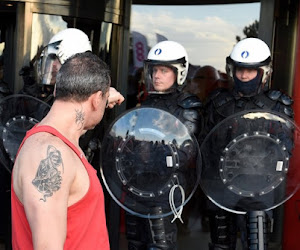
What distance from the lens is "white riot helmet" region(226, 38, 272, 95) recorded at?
5464mm

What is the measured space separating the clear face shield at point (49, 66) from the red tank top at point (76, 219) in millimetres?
3111

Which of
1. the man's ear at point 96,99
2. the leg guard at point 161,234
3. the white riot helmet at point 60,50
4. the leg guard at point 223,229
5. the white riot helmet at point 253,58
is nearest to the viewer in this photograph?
the man's ear at point 96,99

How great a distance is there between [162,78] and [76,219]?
3.07 meters

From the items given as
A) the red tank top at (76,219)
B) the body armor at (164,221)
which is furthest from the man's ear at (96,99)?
the body armor at (164,221)

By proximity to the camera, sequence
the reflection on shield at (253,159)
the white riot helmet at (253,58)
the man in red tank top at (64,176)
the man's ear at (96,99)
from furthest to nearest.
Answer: the white riot helmet at (253,58), the reflection on shield at (253,159), the man's ear at (96,99), the man in red tank top at (64,176)

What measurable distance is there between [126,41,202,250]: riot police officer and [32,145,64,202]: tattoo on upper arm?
2.78 metres

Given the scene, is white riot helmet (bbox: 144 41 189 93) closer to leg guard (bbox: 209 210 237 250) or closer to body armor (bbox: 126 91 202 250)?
body armor (bbox: 126 91 202 250)

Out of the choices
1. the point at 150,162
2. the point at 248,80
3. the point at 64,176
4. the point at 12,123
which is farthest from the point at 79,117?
the point at 12,123

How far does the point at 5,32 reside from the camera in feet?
23.3

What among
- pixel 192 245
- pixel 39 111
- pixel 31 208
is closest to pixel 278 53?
pixel 192 245

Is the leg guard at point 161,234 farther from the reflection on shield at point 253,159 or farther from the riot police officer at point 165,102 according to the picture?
the reflection on shield at point 253,159

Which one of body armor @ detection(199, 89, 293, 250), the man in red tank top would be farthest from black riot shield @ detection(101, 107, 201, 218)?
the man in red tank top

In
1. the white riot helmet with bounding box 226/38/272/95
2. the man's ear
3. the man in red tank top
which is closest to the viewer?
the man in red tank top

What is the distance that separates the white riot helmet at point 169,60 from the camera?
18.5 ft
